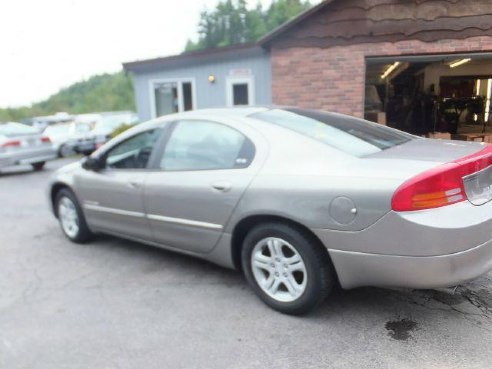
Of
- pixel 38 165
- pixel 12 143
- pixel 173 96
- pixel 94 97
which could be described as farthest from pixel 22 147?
pixel 94 97

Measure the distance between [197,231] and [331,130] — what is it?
1.35 metres

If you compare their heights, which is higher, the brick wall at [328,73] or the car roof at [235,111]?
the brick wall at [328,73]

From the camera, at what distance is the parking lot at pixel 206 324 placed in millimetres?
2697

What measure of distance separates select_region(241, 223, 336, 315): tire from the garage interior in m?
6.90

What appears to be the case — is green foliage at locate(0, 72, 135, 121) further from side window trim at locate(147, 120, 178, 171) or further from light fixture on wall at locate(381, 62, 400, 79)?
side window trim at locate(147, 120, 178, 171)

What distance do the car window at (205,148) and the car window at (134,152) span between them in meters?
0.26

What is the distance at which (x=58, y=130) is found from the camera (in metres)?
15.7

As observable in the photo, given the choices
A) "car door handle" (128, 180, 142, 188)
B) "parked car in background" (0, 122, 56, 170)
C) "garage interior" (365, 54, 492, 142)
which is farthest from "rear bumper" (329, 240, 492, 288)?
"parked car in background" (0, 122, 56, 170)

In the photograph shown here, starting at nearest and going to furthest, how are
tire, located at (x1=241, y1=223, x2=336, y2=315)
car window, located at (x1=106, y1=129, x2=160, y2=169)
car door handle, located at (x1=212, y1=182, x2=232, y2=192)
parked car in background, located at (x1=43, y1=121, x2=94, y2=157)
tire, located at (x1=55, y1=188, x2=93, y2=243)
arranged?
tire, located at (x1=241, y1=223, x2=336, y2=315), car door handle, located at (x1=212, y1=182, x2=232, y2=192), car window, located at (x1=106, y1=129, x2=160, y2=169), tire, located at (x1=55, y1=188, x2=93, y2=243), parked car in background, located at (x1=43, y1=121, x2=94, y2=157)

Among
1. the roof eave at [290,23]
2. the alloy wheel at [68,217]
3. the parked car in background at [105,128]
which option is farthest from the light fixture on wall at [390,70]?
the parked car in background at [105,128]

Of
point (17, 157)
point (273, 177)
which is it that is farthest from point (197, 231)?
point (17, 157)

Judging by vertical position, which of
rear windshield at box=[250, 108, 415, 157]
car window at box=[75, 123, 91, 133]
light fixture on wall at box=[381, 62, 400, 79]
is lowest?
car window at box=[75, 123, 91, 133]

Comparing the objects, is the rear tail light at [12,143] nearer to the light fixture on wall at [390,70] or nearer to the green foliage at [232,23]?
the light fixture on wall at [390,70]

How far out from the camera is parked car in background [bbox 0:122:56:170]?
11.1m
